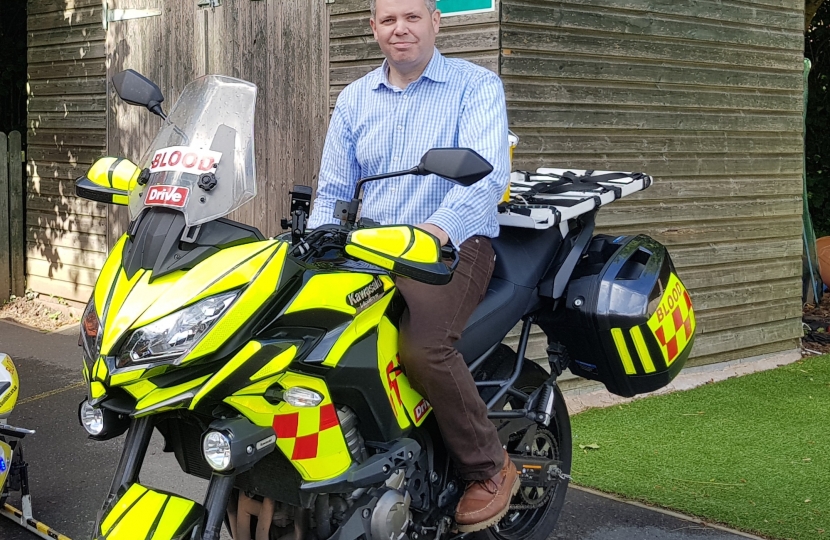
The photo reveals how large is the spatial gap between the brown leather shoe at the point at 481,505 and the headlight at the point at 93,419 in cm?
116

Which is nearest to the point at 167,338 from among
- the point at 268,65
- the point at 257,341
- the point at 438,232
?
the point at 257,341

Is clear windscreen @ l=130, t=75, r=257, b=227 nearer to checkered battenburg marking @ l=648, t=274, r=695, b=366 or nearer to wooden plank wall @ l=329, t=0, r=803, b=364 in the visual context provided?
checkered battenburg marking @ l=648, t=274, r=695, b=366

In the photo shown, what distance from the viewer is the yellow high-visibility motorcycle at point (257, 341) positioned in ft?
7.89

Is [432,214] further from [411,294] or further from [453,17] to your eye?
[453,17]

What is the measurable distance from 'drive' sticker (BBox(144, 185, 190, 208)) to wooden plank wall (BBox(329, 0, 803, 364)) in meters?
3.28

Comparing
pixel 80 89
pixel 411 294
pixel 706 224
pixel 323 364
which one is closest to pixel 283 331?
pixel 323 364

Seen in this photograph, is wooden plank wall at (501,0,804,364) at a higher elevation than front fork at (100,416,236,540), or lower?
higher

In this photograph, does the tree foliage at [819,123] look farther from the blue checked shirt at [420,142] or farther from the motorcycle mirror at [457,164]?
the motorcycle mirror at [457,164]

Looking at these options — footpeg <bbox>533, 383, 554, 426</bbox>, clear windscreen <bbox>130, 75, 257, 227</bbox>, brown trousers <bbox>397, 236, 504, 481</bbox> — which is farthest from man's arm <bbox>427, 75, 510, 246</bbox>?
footpeg <bbox>533, 383, 554, 426</bbox>

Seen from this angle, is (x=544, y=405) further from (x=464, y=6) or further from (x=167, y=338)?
(x=464, y=6)

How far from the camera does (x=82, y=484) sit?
4.58m

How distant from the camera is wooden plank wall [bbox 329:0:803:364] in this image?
577 centimetres

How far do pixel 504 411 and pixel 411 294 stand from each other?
2.29 feet

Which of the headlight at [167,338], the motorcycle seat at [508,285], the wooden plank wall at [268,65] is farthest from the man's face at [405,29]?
the wooden plank wall at [268,65]
